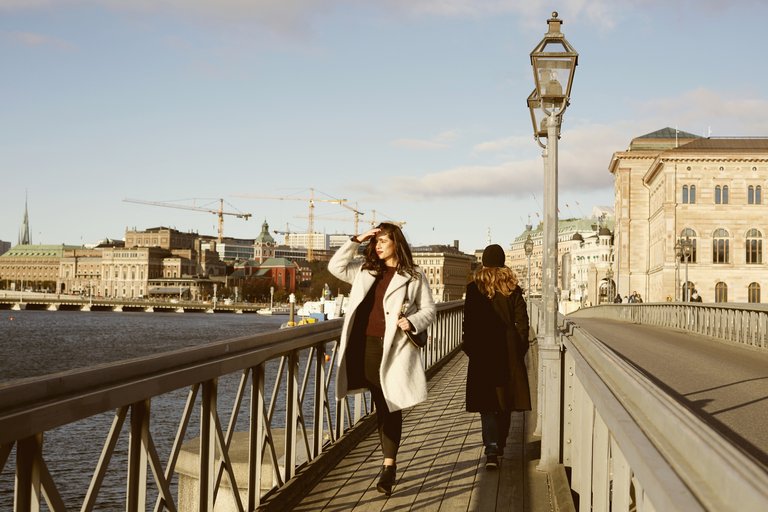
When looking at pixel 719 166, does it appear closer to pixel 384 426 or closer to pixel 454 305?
pixel 454 305

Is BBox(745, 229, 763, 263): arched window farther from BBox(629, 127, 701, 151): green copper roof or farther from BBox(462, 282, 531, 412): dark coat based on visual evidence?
BBox(462, 282, 531, 412): dark coat

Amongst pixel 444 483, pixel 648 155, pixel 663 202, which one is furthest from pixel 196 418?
pixel 648 155

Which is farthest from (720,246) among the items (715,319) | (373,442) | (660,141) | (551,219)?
(373,442)

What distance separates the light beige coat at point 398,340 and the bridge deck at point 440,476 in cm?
70

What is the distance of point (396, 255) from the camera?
6.86 m

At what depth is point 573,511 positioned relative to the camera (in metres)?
6.01

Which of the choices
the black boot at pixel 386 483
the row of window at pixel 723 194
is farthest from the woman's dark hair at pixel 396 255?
the row of window at pixel 723 194

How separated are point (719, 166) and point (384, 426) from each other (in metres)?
82.2

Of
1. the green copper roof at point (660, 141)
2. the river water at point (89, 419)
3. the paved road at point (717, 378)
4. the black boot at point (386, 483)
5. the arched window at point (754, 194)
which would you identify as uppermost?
the green copper roof at point (660, 141)

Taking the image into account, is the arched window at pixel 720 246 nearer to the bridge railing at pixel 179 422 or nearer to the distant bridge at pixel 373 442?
the distant bridge at pixel 373 442

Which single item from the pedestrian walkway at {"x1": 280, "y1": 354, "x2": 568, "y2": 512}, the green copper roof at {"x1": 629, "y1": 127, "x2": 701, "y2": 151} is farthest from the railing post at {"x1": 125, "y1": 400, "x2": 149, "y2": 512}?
the green copper roof at {"x1": 629, "y1": 127, "x2": 701, "y2": 151}

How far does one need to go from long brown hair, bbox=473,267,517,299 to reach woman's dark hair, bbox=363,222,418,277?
5.46 ft

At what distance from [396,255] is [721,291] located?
8083 centimetres

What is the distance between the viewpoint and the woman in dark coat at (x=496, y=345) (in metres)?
8.18
